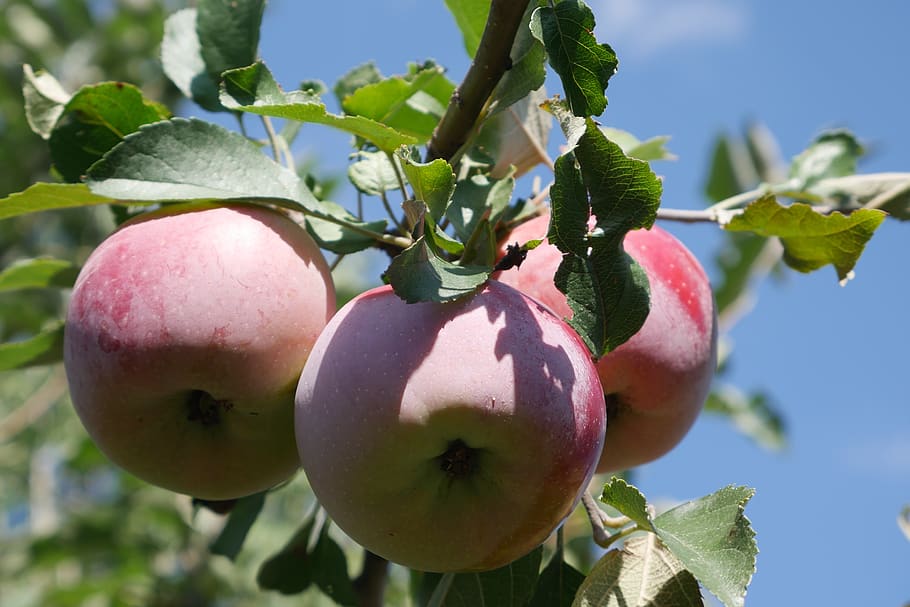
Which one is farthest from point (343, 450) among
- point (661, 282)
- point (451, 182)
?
point (661, 282)

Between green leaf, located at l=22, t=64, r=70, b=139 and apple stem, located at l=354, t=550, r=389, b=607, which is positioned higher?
green leaf, located at l=22, t=64, r=70, b=139

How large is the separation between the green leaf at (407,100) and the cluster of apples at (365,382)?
0.55ft

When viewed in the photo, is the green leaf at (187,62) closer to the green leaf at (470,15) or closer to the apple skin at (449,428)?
the green leaf at (470,15)

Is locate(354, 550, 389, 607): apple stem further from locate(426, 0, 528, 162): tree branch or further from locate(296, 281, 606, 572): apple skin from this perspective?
locate(426, 0, 528, 162): tree branch

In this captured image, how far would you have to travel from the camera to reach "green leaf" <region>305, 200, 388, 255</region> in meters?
1.01

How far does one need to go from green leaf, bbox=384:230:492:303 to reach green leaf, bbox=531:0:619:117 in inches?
7.0

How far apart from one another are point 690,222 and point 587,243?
0.36m

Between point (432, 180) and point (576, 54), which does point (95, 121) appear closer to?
point (432, 180)

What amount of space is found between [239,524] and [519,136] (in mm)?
706

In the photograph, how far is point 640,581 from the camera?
3.07 ft

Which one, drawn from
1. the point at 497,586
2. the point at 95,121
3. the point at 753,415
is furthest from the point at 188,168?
the point at 753,415

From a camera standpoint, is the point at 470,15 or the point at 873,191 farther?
the point at 873,191

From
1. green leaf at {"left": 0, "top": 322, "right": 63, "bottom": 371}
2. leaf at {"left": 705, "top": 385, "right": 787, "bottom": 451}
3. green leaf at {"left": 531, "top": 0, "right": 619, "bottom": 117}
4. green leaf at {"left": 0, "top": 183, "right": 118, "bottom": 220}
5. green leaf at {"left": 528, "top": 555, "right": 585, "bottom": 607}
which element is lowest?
leaf at {"left": 705, "top": 385, "right": 787, "bottom": 451}

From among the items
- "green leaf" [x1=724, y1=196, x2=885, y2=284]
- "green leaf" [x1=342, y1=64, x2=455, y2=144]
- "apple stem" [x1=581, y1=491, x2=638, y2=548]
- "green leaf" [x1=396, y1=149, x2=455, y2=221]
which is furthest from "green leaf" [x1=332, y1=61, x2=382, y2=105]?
"apple stem" [x1=581, y1=491, x2=638, y2=548]
